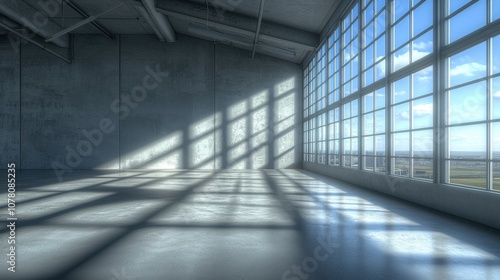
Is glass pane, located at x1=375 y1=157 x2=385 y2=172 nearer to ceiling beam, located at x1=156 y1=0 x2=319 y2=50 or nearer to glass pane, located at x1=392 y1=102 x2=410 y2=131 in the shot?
glass pane, located at x1=392 y1=102 x2=410 y2=131

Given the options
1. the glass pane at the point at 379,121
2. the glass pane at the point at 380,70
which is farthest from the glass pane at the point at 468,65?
the glass pane at the point at 379,121

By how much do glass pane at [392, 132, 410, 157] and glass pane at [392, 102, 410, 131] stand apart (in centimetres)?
27

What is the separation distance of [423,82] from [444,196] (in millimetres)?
4069

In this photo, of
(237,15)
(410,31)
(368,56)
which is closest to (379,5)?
(368,56)

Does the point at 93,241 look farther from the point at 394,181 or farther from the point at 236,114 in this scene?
the point at 236,114

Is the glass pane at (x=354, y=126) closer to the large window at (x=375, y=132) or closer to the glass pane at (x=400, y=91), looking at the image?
the large window at (x=375, y=132)

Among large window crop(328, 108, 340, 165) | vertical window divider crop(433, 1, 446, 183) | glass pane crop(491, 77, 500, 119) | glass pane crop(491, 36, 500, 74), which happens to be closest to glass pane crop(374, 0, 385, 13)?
vertical window divider crop(433, 1, 446, 183)

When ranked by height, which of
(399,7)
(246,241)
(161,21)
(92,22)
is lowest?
(246,241)

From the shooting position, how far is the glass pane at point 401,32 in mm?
12273

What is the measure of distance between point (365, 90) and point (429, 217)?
27.4ft

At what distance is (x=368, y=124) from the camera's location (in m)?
16.1

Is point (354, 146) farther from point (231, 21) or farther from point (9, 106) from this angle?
point (9, 106)

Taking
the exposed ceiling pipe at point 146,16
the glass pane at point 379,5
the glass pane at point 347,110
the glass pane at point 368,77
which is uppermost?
the exposed ceiling pipe at point 146,16

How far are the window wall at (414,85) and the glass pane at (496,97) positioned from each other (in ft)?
0.06
